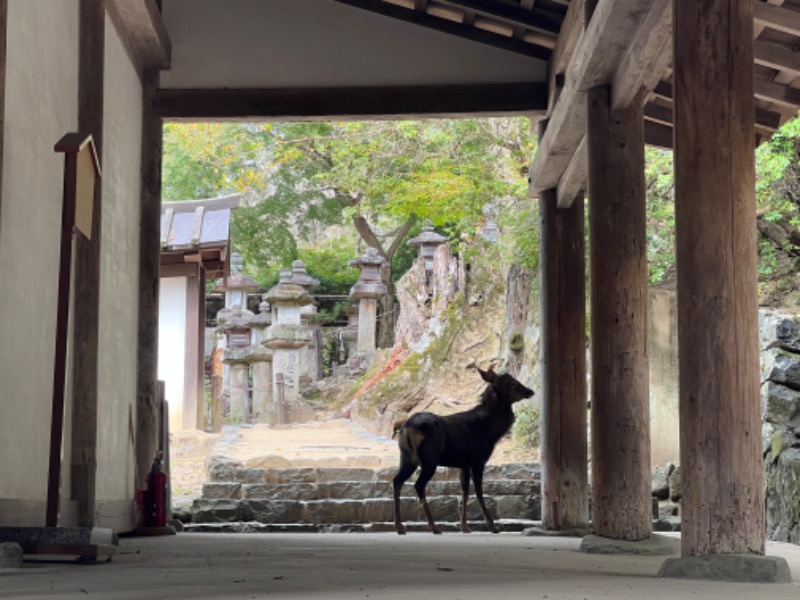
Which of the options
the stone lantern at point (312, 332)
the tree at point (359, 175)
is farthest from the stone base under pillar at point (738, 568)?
the stone lantern at point (312, 332)

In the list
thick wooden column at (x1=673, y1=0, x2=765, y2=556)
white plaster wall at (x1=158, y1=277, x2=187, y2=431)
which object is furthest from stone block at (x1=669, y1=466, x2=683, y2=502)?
white plaster wall at (x1=158, y1=277, x2=187, y2=431)

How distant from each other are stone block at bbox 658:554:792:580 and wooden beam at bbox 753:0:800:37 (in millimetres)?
3731

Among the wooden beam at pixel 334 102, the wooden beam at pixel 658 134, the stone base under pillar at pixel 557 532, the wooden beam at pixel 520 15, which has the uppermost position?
the wooden beam at pixel 520 15

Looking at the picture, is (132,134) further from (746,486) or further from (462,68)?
(746,486)

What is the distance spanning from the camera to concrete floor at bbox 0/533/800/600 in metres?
4.39

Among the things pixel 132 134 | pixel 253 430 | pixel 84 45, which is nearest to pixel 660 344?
pixel 132 134

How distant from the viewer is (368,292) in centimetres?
3012

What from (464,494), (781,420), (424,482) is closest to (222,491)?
(424,482)

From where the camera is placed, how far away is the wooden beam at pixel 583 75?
692 centimetres

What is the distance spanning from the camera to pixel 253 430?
79.4 ft

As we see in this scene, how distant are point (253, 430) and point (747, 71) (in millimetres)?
19661

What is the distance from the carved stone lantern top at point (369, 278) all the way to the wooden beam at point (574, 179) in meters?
19.6

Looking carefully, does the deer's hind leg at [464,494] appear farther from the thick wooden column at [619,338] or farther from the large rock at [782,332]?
the large rock at [782,332]

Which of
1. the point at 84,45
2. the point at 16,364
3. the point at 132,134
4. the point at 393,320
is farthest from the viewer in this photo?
the point at 393,320
